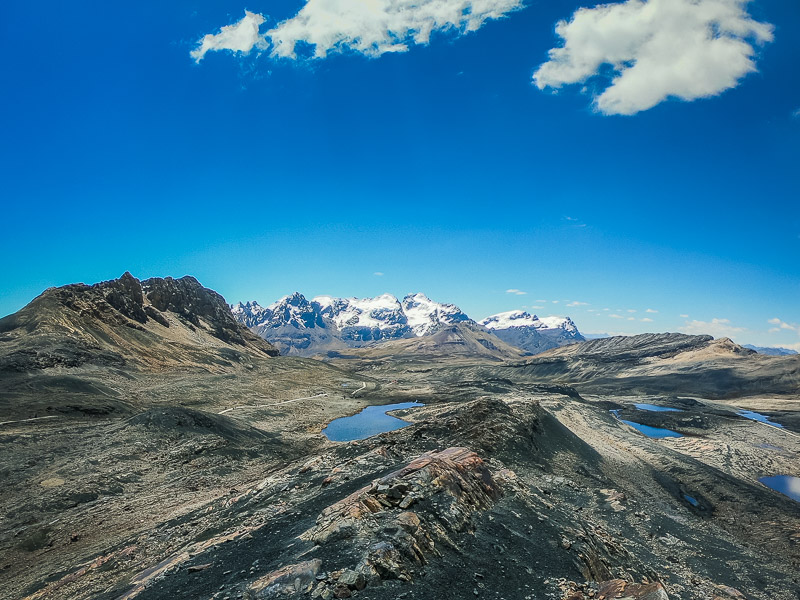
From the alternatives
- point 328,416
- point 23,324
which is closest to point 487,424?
point 328,416

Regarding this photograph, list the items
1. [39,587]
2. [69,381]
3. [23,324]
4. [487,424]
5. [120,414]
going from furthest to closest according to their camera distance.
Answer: [23,324], [69,381], [120,414], [487,424], [39,587]

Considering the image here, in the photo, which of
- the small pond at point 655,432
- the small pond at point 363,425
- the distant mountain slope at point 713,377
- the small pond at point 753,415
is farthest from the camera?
the distant mountain slope at point 713,377

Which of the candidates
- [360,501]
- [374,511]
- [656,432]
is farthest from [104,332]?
[656,432]

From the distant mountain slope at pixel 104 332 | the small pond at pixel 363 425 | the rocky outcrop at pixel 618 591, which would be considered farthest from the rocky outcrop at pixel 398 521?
the distant mountain slope at pixel 104 332

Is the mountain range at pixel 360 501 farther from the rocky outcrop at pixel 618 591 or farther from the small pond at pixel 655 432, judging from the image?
the small pond at pixel 655 432

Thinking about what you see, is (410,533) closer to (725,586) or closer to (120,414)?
(725,586)

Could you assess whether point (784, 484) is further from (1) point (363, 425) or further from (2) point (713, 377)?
(2) point (713, 377)

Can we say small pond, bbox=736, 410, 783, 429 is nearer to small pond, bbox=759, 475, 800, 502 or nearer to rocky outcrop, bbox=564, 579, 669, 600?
small pond, bbox=759, 475, 800, 502
